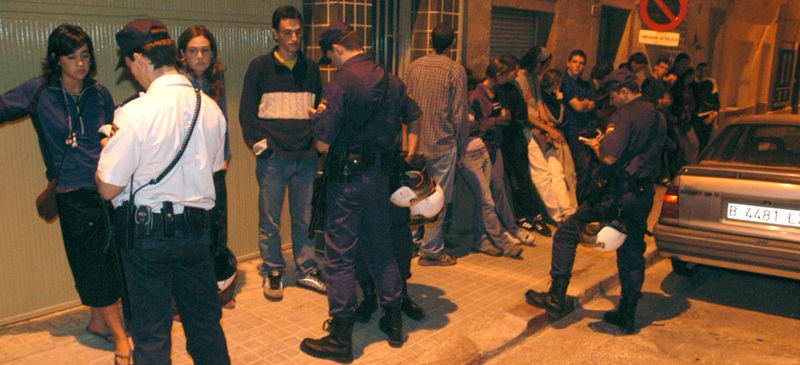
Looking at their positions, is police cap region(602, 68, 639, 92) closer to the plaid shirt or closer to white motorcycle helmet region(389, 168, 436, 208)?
the plaid shirt

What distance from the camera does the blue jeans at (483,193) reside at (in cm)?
633

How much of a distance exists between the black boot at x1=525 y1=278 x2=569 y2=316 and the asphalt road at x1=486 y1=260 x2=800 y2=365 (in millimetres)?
149

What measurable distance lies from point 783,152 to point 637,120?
185cm

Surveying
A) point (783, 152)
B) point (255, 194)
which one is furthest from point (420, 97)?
point (783, 152)

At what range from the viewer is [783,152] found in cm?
570

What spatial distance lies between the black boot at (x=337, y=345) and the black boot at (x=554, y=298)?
1646 mm

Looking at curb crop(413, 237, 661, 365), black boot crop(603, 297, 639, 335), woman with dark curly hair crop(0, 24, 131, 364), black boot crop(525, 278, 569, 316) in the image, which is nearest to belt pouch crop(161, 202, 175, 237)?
woman with dark curly hair crop(0, 24, 131, 364)

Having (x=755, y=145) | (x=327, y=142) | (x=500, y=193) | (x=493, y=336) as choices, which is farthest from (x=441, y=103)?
(x=755, y=145)

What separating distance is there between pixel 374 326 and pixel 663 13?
536 centimetres

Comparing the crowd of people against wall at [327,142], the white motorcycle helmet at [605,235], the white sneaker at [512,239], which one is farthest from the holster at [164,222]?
the white sneaker at [512,239]

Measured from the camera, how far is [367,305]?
480cm

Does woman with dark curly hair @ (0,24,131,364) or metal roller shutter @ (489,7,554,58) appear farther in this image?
metal roller shutter @ (489,7,554,58)

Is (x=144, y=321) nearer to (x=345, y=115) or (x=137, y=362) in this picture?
(x=137, y=362)

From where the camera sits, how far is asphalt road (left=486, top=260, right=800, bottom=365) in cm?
462
